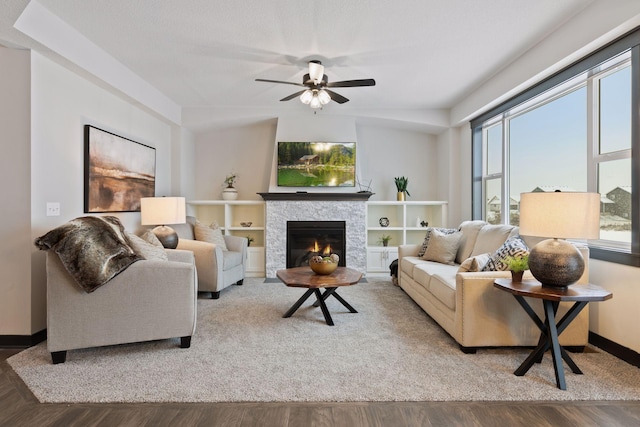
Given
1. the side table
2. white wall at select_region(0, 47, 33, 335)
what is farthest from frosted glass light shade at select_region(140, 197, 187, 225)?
the side table

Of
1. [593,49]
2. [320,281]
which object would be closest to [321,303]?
[320,281]

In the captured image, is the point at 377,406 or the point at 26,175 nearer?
the point at 377,406

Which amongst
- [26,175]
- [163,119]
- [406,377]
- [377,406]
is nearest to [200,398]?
[377,406]

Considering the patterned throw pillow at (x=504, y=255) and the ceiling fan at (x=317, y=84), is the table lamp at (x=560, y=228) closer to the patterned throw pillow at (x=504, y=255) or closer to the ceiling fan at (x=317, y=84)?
the patterned throw pillow at (x=504, y=255)

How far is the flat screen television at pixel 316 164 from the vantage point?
18.9 ft

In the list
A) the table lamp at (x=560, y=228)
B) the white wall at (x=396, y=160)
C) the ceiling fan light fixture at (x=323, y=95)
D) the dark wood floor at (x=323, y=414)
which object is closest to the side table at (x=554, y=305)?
the table lamp at (x=560, y=228)

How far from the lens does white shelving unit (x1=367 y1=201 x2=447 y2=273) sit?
582 centimetres

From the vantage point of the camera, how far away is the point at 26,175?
2.89m

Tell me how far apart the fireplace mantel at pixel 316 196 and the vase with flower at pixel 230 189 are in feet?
2.13

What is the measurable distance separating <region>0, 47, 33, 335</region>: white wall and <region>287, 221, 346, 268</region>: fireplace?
3.35 m

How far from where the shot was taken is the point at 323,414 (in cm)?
191

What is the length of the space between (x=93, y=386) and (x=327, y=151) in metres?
4.37

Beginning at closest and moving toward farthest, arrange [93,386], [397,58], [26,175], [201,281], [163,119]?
[93,386]
[26,175]
[397,58]
[201,281]
[163,119]

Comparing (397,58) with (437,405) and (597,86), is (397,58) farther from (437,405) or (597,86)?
(437,405)
